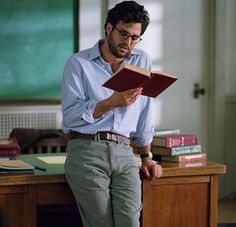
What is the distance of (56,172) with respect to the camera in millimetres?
2637

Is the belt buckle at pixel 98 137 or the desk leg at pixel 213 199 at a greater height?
the belt buckle at pixel 98 137

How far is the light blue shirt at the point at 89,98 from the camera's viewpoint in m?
2.46

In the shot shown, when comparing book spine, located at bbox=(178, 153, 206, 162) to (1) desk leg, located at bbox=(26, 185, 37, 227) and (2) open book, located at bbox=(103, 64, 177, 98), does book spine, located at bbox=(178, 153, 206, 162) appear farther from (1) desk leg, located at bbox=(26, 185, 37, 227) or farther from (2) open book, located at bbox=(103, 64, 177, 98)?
(1) desk leg, located at bbox=(26, 185, 37, 227)

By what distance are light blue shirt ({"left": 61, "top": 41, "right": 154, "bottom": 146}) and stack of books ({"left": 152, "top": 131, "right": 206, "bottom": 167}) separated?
34 centimetres

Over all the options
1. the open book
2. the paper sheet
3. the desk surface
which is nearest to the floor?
the desk surface

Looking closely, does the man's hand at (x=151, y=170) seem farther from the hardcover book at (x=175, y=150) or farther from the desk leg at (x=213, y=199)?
the desk leg at (x=213, y=199)

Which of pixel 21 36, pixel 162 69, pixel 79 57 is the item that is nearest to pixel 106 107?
pixel 79 57

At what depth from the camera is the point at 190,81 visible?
5.67 m

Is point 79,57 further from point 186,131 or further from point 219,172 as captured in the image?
point 186,131

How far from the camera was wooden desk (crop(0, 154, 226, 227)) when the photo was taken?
2514 millimetres

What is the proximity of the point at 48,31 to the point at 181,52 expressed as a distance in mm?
1313

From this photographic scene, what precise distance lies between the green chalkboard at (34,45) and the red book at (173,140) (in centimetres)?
227

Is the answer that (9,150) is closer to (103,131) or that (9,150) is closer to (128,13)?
(103,131)

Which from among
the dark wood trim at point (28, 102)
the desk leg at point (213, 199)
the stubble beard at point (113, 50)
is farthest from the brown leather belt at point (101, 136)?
the dark wood trim at point (28, 102)
